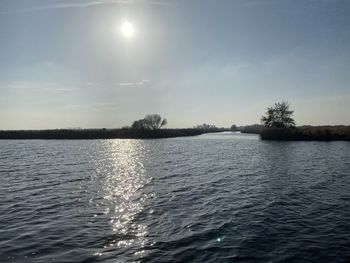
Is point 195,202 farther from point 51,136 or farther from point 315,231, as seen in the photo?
point 51,136

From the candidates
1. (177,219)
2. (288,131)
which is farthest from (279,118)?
(177,219)

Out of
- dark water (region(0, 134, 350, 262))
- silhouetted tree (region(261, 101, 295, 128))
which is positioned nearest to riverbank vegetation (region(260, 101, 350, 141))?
silhouetted tree (region(261, 101, 295, 128))

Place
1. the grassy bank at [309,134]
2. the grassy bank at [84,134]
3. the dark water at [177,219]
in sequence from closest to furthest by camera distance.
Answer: the dark water at [177,219]
the grassy bank at [309,134]
the grassy bank at [84,134]

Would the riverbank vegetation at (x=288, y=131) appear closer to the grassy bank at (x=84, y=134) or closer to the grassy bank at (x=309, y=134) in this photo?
the grassy bank at (x=309, y=134)

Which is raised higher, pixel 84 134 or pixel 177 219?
pixel 84 134

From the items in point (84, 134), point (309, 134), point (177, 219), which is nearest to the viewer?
point (177, 219)

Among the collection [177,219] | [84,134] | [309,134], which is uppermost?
[84,134]

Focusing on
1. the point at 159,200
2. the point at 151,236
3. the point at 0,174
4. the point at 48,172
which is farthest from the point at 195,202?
the point at 0,174

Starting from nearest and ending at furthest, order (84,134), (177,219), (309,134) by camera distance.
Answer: (177,219), (309,134), (84,134)

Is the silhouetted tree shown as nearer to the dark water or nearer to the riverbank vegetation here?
the riverbank vegetation

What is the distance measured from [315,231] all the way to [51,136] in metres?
166

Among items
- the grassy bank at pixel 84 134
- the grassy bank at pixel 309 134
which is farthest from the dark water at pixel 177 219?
the grassy bank at pixel 84 134

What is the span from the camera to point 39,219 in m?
21.5

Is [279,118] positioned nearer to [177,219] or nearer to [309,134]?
[309,134]
